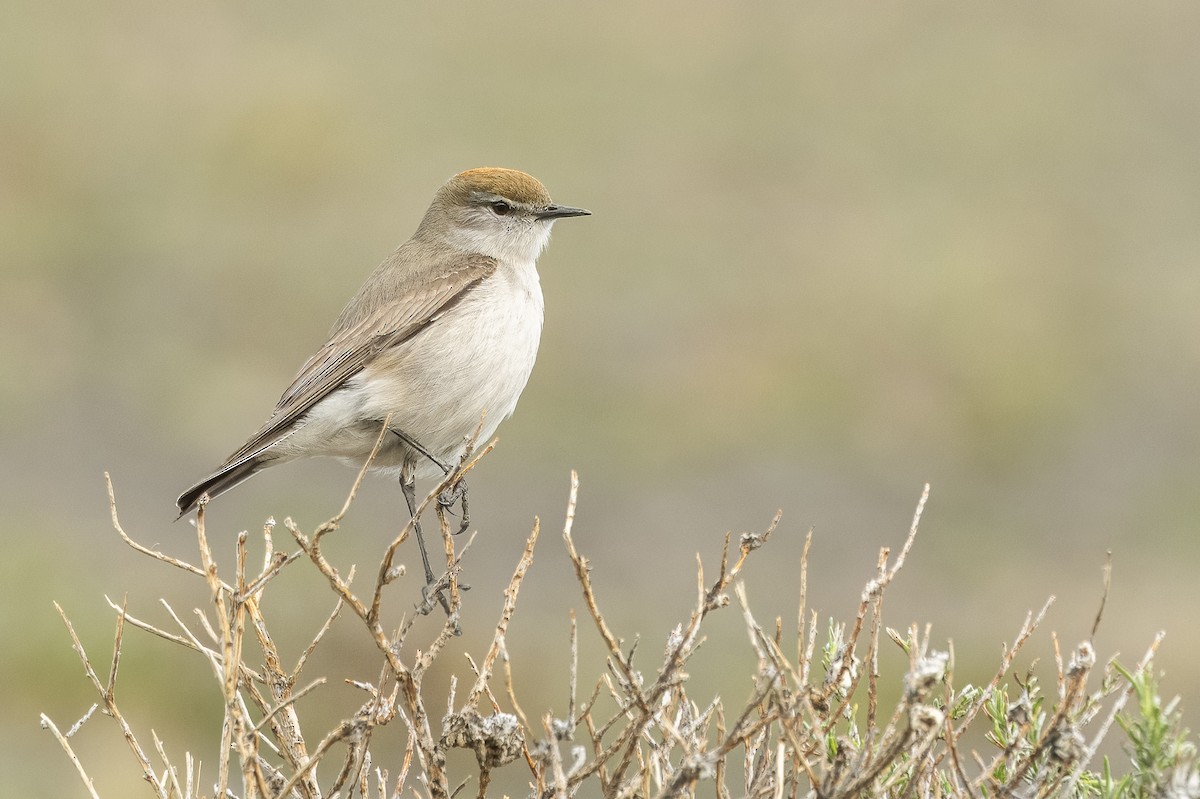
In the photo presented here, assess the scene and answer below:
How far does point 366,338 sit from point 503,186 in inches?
41.6

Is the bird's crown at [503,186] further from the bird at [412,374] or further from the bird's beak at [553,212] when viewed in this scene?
the bird at [412,374]

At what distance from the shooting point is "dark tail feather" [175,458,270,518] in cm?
517

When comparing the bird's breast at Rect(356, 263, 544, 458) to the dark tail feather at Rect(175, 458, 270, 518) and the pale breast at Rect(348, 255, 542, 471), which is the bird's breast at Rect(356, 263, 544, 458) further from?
the dark tail feather at Rect(175, 458, 270, 518)

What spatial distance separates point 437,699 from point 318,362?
4478 millimetres

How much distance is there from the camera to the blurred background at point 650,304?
12.7 m

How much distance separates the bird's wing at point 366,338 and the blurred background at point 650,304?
15.6 feet

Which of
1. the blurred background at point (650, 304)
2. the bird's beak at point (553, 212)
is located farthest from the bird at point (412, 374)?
the blurred background at point (650, 304)

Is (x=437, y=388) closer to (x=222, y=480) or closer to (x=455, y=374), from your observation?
(x=455, y=374)

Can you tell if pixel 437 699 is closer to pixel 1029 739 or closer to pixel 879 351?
pixel 1029 739

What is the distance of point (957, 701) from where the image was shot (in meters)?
3.52

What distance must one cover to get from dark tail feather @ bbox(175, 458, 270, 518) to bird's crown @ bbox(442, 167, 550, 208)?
1629mm

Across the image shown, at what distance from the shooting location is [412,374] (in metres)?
5.62

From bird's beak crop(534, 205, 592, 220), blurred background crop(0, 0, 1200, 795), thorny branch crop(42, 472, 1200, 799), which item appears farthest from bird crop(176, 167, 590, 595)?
blurred background crop(0, 0, 1200, 795)

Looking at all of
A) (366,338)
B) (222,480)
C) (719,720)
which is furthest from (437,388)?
(719,720)
